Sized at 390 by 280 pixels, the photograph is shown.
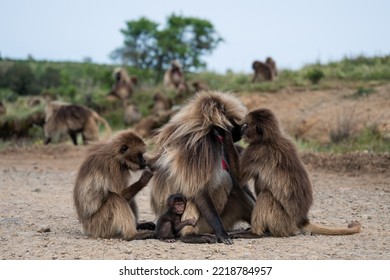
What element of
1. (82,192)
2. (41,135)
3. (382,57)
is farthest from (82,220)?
(382,57)

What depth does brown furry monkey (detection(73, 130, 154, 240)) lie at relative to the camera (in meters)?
7.24

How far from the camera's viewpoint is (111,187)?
7289 mm

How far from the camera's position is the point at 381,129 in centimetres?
1662

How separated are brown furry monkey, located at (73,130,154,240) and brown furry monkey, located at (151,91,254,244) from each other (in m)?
0.29

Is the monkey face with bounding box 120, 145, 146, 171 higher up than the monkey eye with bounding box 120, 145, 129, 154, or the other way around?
the monkey eye with bounding box 120, 145, 129, 154

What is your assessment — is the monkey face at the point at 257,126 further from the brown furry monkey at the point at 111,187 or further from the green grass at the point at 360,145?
the green grass at the point at 360,145

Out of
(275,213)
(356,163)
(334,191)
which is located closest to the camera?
(275,213)

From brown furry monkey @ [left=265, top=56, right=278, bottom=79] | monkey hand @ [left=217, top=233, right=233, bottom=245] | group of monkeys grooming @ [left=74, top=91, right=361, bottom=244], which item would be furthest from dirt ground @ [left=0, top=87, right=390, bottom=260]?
brown furry monkey @ [left=265, top=56, right=278, bottom=79]

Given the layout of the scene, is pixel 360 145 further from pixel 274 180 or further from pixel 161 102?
pixel 161 102

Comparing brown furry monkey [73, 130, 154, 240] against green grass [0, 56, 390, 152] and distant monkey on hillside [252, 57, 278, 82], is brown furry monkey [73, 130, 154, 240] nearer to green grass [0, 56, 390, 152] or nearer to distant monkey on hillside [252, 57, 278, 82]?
green grass [0, 56, 390, 152]

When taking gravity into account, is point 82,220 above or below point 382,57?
below

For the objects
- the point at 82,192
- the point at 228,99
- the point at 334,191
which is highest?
the point at 228,99
